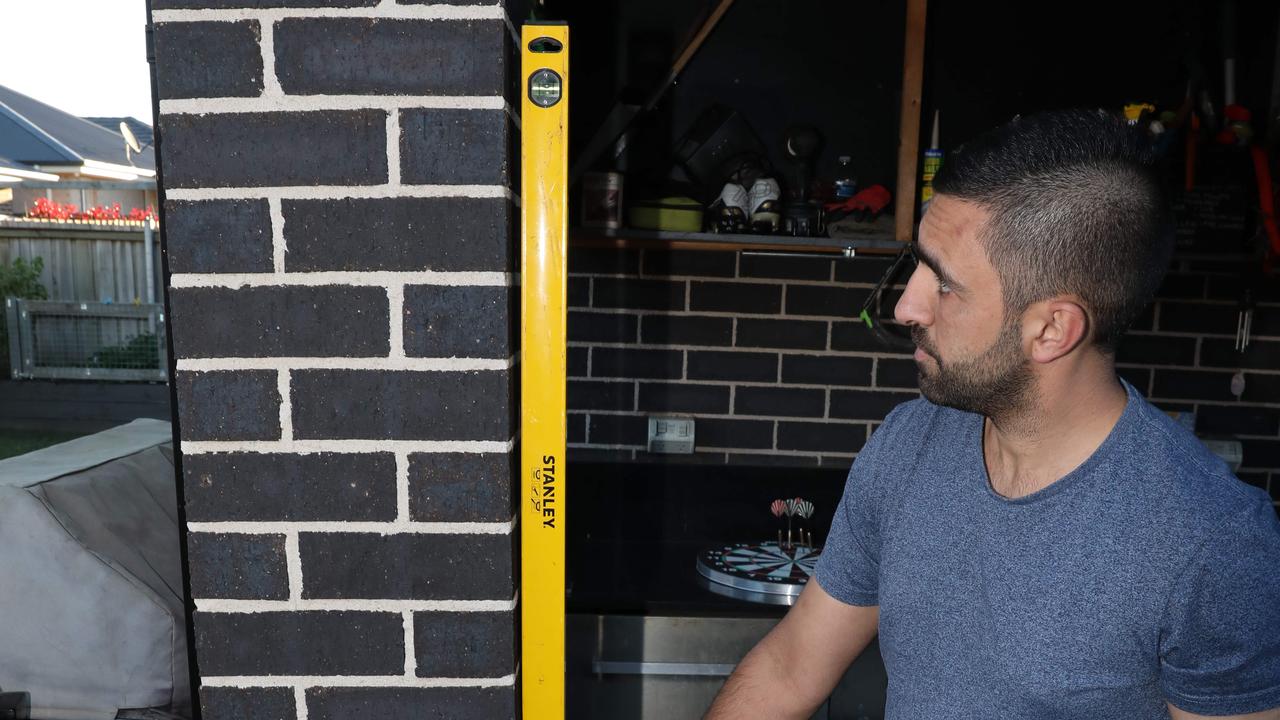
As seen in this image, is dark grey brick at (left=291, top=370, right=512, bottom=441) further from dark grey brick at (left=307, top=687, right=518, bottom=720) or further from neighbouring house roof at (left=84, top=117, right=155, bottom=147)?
neighbouring house roof at (left=84, top=117, right=155, bottom=147)

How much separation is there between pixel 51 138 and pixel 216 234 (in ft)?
28.3

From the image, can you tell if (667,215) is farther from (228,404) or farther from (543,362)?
(228,404)

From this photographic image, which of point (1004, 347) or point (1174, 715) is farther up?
point (1004, 347)

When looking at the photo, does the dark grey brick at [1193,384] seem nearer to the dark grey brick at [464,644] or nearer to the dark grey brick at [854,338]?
the dark grey brick at [854,338]

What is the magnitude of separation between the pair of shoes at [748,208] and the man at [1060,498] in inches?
45.6

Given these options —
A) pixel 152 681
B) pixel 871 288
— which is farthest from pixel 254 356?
pixel 871 288

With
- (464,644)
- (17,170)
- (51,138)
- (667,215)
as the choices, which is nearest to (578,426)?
(667,215)

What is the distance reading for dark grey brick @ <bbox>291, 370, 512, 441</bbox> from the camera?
986 mm

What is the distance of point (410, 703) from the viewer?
103 cm

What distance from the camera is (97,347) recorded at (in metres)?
6.23

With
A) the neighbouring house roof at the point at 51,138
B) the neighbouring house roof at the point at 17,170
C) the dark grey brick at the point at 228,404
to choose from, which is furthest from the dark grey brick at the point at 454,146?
the neighbouring house roof at the point at 17,170

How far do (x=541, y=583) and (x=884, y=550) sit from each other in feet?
1.60

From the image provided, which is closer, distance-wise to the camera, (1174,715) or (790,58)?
(1174,715)

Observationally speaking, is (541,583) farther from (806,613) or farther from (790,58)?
(790,58)
